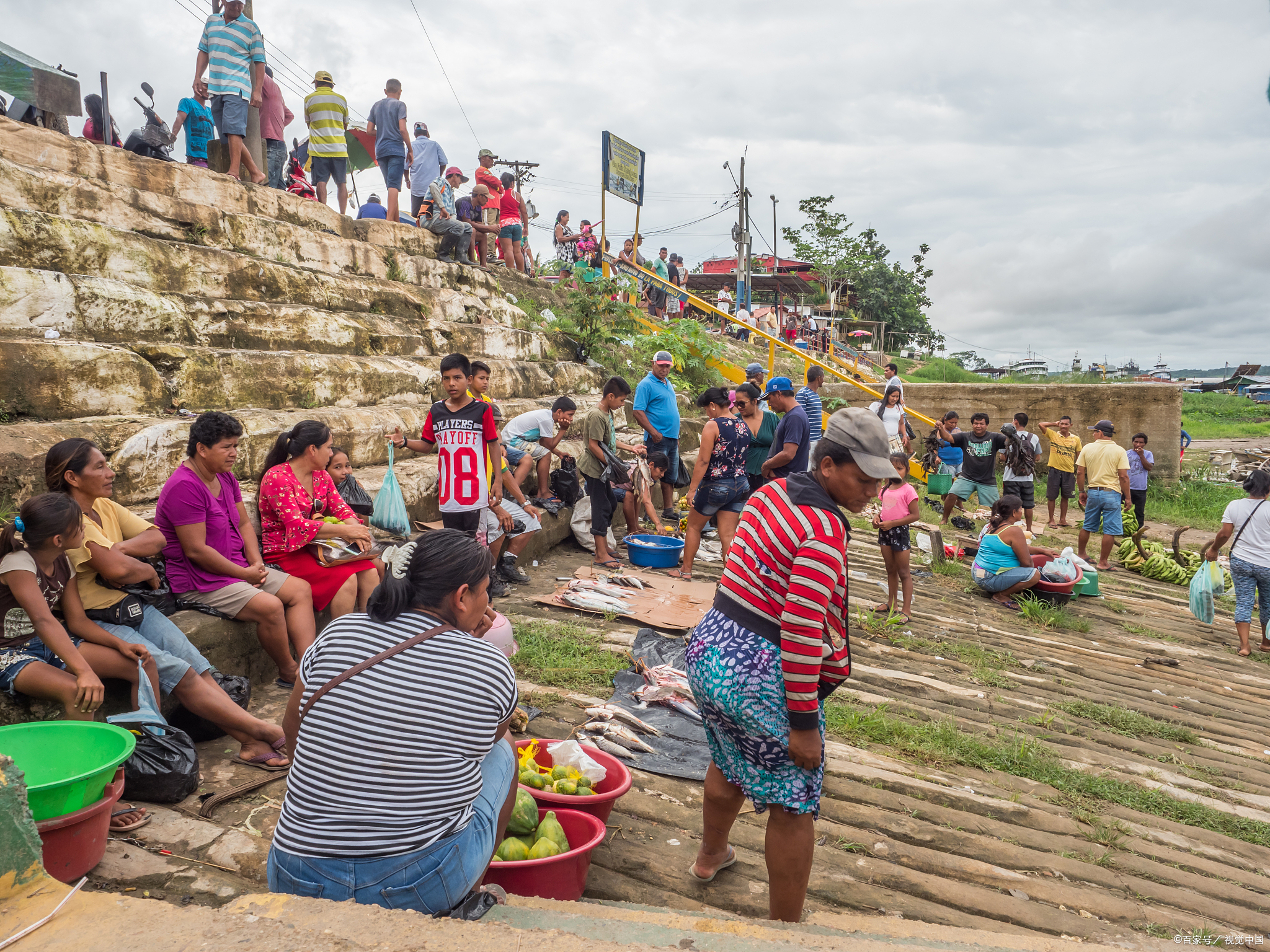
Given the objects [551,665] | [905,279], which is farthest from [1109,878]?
[905,279]

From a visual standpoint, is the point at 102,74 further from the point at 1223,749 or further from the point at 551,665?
Result: the point at 1223,749

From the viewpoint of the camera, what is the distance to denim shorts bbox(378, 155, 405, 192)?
10.0 m

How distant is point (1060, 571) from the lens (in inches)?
317

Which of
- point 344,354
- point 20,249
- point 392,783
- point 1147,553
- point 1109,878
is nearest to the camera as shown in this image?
point 392,783

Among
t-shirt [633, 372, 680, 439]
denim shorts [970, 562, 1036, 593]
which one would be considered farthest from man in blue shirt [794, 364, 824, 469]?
denim shorts [970, 562, 1036, 593]

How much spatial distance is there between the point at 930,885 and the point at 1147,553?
32.3 feet

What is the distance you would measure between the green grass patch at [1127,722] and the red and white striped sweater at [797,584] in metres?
3.75

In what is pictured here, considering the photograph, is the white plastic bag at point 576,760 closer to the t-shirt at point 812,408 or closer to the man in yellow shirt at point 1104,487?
the t-shirt at point 812,408

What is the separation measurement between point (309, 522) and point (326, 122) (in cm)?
715

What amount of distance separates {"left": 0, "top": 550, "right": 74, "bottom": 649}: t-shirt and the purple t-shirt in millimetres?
652

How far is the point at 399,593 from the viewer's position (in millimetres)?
2285

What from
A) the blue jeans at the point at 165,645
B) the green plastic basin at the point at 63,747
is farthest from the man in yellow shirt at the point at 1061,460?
the green plastic basin at the point at 63,747

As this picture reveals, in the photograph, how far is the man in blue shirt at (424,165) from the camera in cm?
1074

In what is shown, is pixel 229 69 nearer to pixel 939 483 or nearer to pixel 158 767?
pixel 158 767
